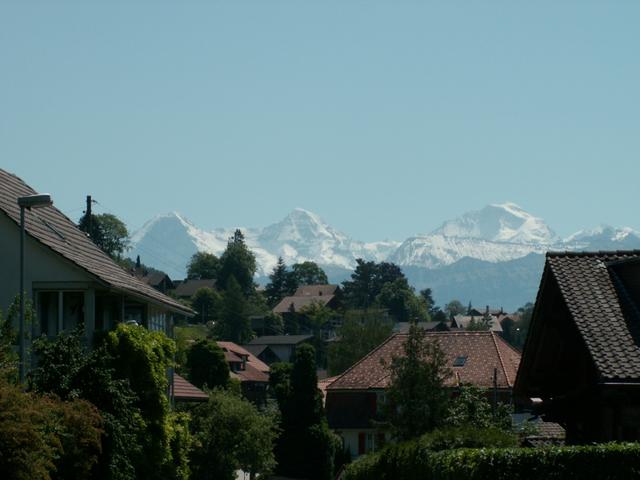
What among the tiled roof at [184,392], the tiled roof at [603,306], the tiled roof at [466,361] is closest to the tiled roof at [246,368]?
the tiled roof at [466,361]

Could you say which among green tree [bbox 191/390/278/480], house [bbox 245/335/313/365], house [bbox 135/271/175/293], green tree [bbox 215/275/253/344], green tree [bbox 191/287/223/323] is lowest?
green tree [bbox 191/390/278/480]

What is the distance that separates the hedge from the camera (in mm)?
18875

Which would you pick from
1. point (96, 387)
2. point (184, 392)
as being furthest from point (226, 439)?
point (96, 387)

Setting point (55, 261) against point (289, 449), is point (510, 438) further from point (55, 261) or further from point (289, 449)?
point (289, 449)

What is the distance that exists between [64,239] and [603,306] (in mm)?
20299

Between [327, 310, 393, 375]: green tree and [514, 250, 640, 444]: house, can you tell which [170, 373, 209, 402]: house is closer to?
[514, 250, 640, 444]: house

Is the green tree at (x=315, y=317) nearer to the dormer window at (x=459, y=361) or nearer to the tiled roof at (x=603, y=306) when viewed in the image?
the dormer window at (x=459, y=361)

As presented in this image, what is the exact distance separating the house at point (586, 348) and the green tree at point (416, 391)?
26.7 meters

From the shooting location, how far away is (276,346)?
16838cm

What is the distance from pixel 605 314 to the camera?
23.1 meters

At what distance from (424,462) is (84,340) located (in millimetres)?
13164

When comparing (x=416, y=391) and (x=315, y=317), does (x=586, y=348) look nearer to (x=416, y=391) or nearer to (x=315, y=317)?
(x=416, y=391)

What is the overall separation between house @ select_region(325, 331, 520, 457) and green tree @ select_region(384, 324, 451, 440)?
2164 cm

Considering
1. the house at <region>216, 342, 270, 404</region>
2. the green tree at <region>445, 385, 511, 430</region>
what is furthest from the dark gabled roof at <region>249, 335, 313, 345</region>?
the green tree at <region>445, 385, 511, 430</region>
